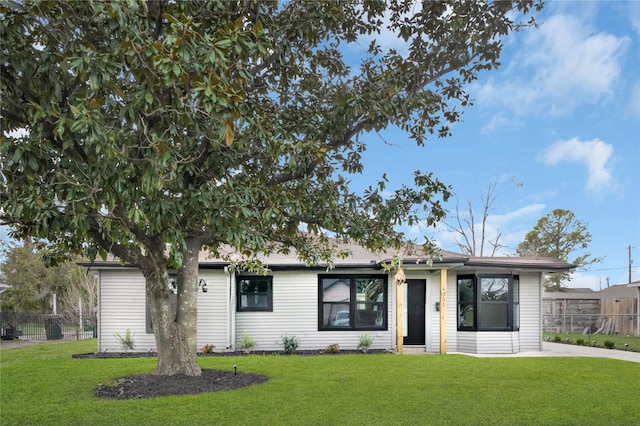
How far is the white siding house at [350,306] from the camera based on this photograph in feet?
40.3

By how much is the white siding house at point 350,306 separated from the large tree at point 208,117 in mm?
3390

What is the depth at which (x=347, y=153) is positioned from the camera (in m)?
8.27

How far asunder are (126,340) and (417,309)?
7611 mm

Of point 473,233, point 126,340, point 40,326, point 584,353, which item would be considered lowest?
point 40,326

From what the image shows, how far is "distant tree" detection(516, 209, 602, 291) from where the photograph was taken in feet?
92.9

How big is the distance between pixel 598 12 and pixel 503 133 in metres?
8.79

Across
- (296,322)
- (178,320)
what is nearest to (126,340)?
(296,322)

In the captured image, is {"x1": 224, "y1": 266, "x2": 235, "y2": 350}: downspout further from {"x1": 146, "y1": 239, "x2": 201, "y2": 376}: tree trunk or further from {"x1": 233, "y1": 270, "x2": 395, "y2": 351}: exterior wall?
{"x1": 146, "y1": 239, "x2": 201, "y2": 376}: tree trunk

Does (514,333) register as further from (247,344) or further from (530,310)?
(247,344)

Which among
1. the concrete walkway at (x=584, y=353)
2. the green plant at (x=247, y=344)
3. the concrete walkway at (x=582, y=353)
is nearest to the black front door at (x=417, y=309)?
the concrete walkway at (x=582, y=353)

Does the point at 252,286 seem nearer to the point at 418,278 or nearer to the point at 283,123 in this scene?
the point at 418,278

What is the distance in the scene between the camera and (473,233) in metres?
26.5

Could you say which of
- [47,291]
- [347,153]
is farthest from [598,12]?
[47,291]

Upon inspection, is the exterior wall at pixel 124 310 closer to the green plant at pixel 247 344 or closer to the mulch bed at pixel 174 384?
the green plant at pixel 247 344
